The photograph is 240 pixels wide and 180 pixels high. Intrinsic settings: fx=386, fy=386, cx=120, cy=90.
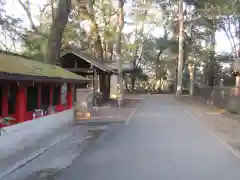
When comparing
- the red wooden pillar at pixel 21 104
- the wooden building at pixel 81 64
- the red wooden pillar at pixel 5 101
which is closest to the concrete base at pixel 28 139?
the red wooden pillar at pixel 21 104

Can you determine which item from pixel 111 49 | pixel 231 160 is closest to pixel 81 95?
pixel 231 160

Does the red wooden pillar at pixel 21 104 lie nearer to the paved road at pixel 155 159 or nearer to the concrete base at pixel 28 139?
the concrete base at pixel 28 139

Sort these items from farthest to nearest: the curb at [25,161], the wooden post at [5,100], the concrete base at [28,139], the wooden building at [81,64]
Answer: the wooden building at [81,64] < the wooden post at [5,100] < the concrete base at [28,139] < the curb at [25,161]

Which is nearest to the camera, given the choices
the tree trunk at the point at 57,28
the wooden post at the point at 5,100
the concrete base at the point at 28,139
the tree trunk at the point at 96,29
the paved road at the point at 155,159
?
the paved road at the point at 155,159

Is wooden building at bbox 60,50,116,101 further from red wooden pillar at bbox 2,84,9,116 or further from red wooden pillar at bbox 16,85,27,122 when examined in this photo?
red wooden pillar at bbox 2,84,9,116

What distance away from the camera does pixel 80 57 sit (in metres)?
31.1

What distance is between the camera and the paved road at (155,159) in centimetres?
799

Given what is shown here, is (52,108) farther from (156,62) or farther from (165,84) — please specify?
(165,84)

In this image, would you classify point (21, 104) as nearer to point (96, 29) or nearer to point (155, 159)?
point (155, 159)

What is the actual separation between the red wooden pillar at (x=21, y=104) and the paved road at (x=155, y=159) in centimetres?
258

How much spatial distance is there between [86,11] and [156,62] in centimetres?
3774

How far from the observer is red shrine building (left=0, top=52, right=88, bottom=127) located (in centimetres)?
1133

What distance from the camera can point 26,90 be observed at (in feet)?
44.7

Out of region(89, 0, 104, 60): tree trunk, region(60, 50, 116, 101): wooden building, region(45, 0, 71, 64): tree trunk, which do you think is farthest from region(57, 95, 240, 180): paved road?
region(89, 0, 104, 60): tree trunk
